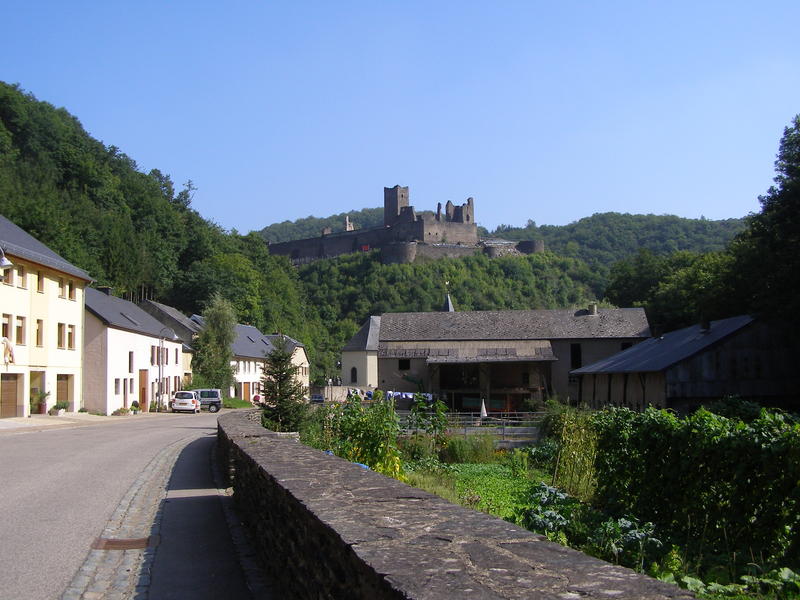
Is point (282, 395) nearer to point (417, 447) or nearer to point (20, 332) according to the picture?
point (417, 447)

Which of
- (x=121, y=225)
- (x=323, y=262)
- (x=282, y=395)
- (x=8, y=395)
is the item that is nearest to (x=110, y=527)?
(x=282, y=395)

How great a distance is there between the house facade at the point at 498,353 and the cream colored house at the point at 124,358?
15720 millimetres

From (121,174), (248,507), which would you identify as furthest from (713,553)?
(121,174)

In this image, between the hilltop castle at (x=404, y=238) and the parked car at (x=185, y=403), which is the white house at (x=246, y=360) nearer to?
the parked car at (x=185, y=403)

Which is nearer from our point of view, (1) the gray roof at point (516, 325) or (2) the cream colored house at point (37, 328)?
(2) the cream colored house at point (37, 328)

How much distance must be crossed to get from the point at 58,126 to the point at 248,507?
84.6 m

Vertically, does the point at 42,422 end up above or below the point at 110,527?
below

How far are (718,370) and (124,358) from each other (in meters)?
32.9

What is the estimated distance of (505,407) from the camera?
2330 inches

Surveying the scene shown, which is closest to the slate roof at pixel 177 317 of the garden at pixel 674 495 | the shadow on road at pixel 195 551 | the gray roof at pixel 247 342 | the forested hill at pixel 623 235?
the gray roof at pixel 247 342

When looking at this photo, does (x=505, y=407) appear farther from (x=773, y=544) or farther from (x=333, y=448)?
(x=773, y=544)

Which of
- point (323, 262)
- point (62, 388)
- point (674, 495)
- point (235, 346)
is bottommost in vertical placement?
point (674, 495)

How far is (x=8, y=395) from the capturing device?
35.3 metres

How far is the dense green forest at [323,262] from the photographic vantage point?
142 feet
